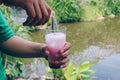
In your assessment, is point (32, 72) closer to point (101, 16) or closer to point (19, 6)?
point (19, 6)

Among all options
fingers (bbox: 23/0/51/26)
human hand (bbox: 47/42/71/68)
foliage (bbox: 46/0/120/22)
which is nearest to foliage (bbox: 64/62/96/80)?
human hand (bbox: 47/42/71/68)

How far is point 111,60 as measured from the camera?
636cm

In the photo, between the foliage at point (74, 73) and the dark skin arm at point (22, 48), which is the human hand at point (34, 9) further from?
the foliage at point (74, 73)

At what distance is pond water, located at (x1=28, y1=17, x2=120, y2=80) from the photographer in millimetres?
5840

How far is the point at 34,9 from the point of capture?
1486 mm

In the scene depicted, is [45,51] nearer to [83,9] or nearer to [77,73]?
[77,73]

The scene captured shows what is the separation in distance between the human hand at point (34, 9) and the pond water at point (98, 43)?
3.87 metres

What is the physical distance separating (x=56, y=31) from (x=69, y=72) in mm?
2030

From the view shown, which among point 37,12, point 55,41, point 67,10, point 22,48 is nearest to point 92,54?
point 67,10

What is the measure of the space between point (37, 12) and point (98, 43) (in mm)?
6519

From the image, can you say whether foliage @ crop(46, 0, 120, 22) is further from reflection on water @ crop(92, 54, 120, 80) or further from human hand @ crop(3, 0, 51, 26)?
human hand @ crop(3, 0, 51, 26)

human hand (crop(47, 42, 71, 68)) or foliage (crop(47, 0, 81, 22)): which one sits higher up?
human hand (crop(47, 42, 71, 68))

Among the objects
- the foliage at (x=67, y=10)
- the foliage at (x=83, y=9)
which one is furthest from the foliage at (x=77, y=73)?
the foliage at (x=67, y=10)

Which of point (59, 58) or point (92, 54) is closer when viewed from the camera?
point (59, 58)
